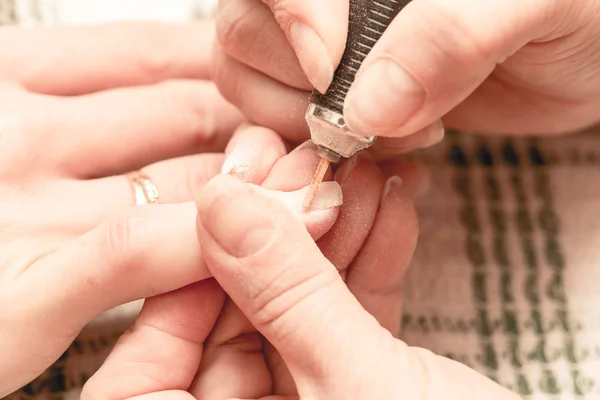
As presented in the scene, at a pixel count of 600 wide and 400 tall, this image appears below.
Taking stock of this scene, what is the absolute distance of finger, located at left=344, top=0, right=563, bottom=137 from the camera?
46cm

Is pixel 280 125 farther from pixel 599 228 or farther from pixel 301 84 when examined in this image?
pixel 599 228

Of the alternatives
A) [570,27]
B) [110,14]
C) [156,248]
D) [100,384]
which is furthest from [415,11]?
[110,14]

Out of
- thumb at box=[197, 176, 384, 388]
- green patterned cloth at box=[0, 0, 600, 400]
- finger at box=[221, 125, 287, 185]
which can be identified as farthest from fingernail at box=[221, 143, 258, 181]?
green patterned cloth at box=[0, 0, 600, 400]

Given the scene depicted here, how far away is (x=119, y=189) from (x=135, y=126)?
0.08m

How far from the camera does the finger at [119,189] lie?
68cm

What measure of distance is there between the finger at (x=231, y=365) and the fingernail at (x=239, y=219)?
153 millimetres

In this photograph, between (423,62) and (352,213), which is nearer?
(423,62)

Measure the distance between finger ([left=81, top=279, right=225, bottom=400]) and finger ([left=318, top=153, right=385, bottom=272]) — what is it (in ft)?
0.36

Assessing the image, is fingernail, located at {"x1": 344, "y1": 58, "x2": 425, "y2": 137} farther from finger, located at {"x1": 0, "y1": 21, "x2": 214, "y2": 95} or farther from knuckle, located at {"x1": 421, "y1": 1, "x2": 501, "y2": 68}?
finger, located at {"x1": 0, "y1": 21, "x2": 214, "y2": 95}

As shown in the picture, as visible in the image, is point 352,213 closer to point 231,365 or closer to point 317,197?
point 317,197

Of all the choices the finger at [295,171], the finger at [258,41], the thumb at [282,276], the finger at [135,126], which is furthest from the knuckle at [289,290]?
the finger at [135,126]

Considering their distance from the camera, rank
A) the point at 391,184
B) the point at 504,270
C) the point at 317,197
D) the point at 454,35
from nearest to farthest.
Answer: the point at 454,35
the point at 317,197
the point at 391,184
the point at 504,270

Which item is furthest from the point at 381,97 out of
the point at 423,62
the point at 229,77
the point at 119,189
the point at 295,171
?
the point at 119,189

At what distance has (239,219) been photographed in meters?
0.48
